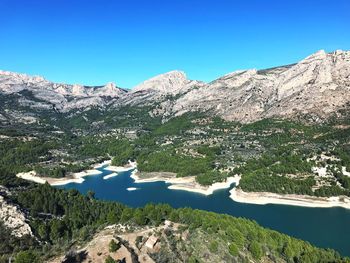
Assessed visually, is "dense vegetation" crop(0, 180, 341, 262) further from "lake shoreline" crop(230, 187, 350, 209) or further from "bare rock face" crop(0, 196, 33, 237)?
"lake shoreline" crop(230, 187, 350, 209)

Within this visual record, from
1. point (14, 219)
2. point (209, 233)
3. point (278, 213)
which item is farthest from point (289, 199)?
point (14, 219)

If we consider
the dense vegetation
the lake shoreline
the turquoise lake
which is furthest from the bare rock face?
the lake shoreline

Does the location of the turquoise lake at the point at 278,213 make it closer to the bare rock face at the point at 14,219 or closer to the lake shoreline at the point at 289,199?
the lake shoreline at the point at 289,199

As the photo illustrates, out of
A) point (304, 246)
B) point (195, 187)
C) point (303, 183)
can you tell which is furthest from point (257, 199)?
point (304, 246)

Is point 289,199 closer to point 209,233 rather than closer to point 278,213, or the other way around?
point 278,213

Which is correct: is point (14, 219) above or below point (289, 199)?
below

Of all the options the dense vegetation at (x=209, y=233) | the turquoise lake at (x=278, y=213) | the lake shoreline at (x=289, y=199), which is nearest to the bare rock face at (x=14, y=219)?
the dense vegetation at (x=209, y=233)

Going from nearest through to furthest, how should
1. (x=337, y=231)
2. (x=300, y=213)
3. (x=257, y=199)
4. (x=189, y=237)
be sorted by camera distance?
(x=189, y=237) → (x=337, y=231) → (x=300, y=213) → (x=257, y=199)

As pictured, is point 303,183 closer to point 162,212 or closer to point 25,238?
point 162,212
